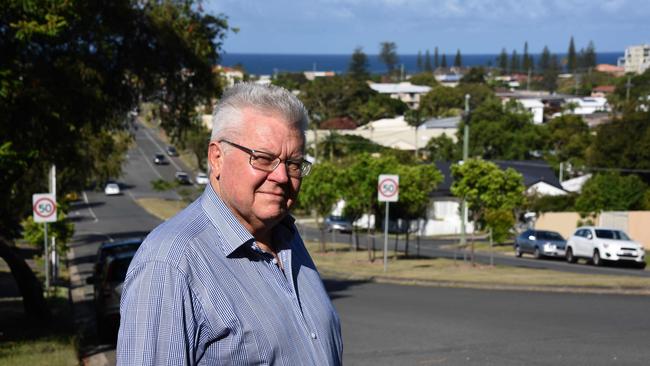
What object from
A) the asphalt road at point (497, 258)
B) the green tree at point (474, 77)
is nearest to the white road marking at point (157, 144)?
the asphalt road at point (497, 258)

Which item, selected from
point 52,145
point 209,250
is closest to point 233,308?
point 209,250

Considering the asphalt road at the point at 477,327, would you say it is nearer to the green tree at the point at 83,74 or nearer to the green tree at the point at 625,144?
the green tree at the point at 83,74

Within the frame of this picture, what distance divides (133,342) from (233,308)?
0.33 metres

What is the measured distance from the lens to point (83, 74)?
56.0 ft

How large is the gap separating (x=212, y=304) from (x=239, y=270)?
0.23m

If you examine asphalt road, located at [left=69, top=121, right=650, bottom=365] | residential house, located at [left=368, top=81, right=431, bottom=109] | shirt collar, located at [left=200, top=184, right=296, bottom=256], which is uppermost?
residential house, located at [left=368, top=81, right=431, bottom=109]

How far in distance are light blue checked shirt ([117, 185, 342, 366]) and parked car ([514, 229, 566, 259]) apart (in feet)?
118

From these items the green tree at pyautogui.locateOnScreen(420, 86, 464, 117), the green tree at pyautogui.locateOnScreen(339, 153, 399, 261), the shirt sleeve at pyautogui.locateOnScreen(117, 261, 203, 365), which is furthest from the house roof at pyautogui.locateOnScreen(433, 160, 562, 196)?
the shirt sleeve at pyautogui.locateOnScreen(117, 261, 203, 365)

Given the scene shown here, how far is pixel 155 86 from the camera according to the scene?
20.4 m

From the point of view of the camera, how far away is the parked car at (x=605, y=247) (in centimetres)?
3281

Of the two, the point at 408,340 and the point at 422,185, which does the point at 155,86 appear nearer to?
the point at 408,340

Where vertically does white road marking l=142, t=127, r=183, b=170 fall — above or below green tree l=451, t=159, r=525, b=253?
above

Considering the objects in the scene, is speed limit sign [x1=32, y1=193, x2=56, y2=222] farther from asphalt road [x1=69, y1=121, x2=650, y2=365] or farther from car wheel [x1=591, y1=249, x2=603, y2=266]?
car wheel [x1=591, y1=249, x2=603, y2=266]

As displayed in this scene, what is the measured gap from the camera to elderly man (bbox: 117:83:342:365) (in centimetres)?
309
